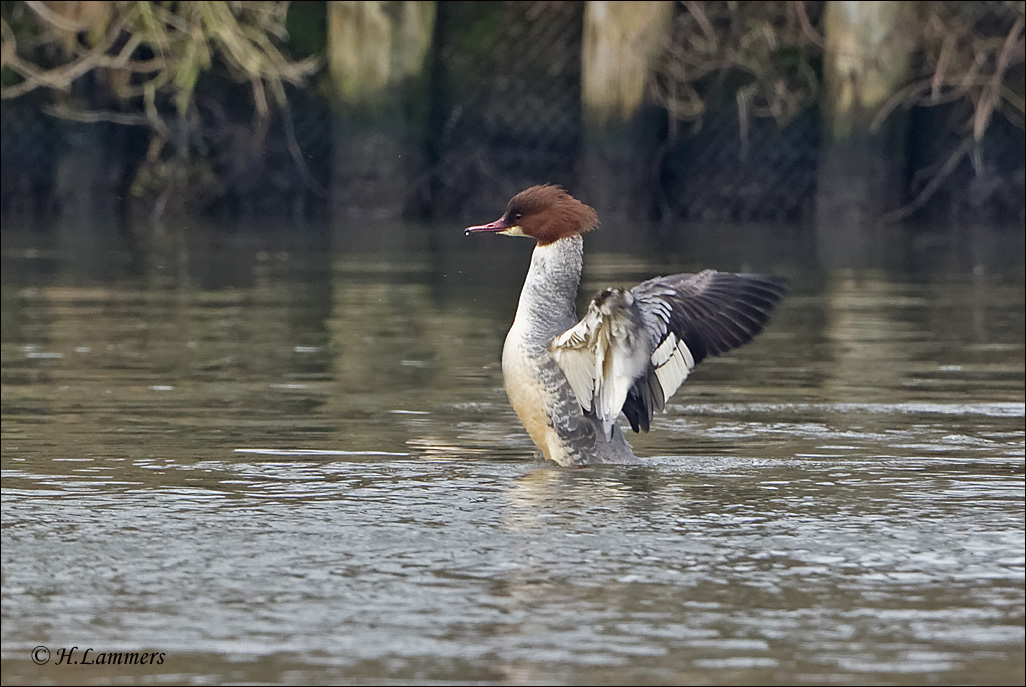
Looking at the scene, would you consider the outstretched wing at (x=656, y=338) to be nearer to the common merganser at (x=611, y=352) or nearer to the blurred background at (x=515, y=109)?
the common merganser at (x=611, y=352)

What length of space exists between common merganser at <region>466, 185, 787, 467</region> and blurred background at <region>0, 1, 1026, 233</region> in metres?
13.0

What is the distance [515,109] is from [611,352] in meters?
15.5

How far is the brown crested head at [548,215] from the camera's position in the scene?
7.31 metres

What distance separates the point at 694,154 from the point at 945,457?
584 inches

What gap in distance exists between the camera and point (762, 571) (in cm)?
533

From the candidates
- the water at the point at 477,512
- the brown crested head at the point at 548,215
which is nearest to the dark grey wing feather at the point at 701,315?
the water at the point at 477,512

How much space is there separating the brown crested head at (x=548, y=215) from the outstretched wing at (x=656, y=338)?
357 millimetres

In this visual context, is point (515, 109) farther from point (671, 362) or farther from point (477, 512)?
point (477, 512)

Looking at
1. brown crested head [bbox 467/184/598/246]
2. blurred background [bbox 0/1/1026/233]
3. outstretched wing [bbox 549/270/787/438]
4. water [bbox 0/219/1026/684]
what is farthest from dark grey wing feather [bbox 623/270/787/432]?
blurred background [bbox 0/1/1026/233]

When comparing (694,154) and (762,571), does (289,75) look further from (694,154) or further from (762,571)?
(762,571)

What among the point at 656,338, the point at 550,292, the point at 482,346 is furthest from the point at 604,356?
the point at 482,346

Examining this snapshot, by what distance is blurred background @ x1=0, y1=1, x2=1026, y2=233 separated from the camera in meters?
20.5

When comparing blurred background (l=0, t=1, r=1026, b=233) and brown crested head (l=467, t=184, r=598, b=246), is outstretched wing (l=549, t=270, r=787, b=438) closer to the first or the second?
brown crested head (l=467, t=184, r=598, b=246)

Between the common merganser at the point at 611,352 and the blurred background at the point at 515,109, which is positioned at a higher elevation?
the blurred background at the point at 515,109
